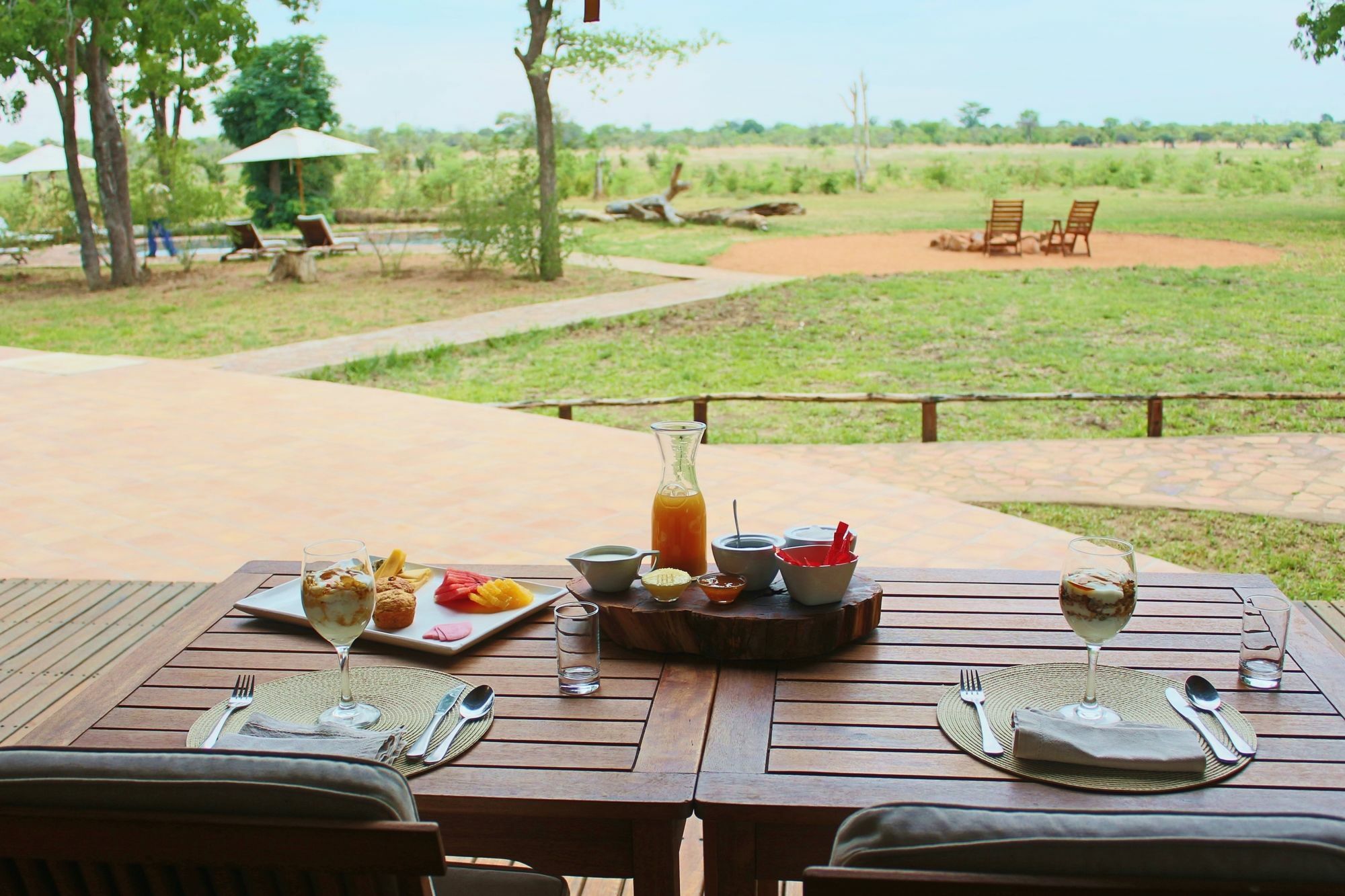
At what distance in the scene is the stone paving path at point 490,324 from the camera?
30.6 feet

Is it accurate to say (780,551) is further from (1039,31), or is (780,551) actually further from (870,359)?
(1039,31)

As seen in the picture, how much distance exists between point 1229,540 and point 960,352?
4.93 meters

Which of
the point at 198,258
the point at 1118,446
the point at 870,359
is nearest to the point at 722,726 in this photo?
the point at 1118,446

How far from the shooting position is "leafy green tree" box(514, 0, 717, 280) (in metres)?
14.1

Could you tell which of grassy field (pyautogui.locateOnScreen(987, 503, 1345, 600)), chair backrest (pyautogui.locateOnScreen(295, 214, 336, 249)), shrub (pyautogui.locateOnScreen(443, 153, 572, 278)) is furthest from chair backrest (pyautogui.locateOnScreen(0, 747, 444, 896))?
chair backrest (pyautogui.locateOnScreen(295, 214, 336, 249))

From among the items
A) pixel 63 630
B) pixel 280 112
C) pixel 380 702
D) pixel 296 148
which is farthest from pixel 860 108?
pixel 380 702

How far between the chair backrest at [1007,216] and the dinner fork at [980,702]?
14939mm

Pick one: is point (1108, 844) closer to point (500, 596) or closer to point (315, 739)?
point (315, 739)

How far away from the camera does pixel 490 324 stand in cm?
Answer: 1107

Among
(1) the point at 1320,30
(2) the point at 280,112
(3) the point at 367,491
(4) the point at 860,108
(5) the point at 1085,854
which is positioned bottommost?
(3) the point at 367,491

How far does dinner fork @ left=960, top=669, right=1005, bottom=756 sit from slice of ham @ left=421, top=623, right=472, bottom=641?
0.80 meters

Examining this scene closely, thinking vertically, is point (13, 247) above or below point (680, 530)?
above

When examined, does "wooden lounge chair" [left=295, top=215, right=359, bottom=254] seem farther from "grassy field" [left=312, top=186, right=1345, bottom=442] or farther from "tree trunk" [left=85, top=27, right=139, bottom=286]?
"grassy field" [left=312, top=186, right=1345, bottom=442]

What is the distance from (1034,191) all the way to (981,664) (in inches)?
1079
